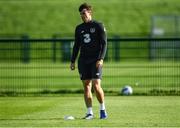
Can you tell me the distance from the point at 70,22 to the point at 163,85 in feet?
137

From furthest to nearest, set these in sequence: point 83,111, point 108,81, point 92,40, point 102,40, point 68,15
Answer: point 68,15
point 108,81
point 83,111
point 92,40
point 102,40

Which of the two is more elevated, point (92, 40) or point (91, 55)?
point (92, 40)

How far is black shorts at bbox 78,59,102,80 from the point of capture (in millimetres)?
16844

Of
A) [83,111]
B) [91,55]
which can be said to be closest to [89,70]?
[91,55]

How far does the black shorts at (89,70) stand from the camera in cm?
1684

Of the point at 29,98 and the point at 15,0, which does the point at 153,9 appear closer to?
the point at 15,0

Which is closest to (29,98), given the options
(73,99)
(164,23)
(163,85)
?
(73,99)

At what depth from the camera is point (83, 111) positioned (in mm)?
18344

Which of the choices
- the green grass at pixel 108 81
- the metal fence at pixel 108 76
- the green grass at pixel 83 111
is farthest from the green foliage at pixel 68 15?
the green grass at pixel 83 111

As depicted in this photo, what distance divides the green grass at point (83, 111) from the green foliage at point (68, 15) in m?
40.5

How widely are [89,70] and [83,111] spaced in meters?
1.63

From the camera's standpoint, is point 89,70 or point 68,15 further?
point 68,15

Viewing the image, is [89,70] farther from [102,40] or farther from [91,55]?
[102,40]

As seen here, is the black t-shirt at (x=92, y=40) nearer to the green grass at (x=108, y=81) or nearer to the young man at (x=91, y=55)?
the young man at (x=91, y=55)
